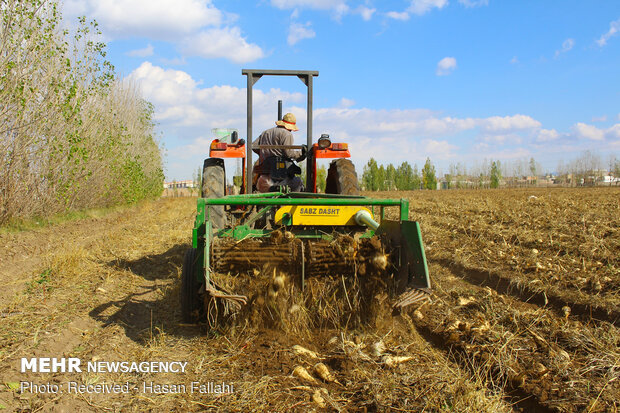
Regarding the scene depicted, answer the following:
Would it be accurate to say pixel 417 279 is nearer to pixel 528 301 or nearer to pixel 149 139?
pixel 528 301

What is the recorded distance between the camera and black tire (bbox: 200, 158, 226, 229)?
471 centimetres

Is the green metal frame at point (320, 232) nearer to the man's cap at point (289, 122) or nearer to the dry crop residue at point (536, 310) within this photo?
the dry crop residue at point (536, 310)

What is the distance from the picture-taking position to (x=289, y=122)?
19.1 ft

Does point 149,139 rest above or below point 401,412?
above

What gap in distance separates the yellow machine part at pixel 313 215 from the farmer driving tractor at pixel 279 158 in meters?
1.78

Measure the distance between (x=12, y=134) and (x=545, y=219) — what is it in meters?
9.82

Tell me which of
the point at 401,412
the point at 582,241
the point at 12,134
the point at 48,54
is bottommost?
the point at 401,412

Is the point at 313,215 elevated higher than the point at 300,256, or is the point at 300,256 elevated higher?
the point at 313,215

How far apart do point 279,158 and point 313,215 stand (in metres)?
1.99

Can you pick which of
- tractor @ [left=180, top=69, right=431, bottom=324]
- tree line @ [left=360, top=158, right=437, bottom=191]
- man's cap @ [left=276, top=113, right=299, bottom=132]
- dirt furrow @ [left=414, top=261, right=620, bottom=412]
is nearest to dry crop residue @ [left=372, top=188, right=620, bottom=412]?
dirt furrow @ [left=414, top=261, right=620, bottom=412]

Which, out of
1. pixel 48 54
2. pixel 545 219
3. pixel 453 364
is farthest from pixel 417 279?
pixel 48 54

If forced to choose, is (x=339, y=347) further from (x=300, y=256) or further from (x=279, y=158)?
(x=279, y=158)

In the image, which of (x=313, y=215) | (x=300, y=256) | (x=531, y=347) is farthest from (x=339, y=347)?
(x=531, y=347)

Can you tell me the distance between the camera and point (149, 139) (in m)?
24.3
